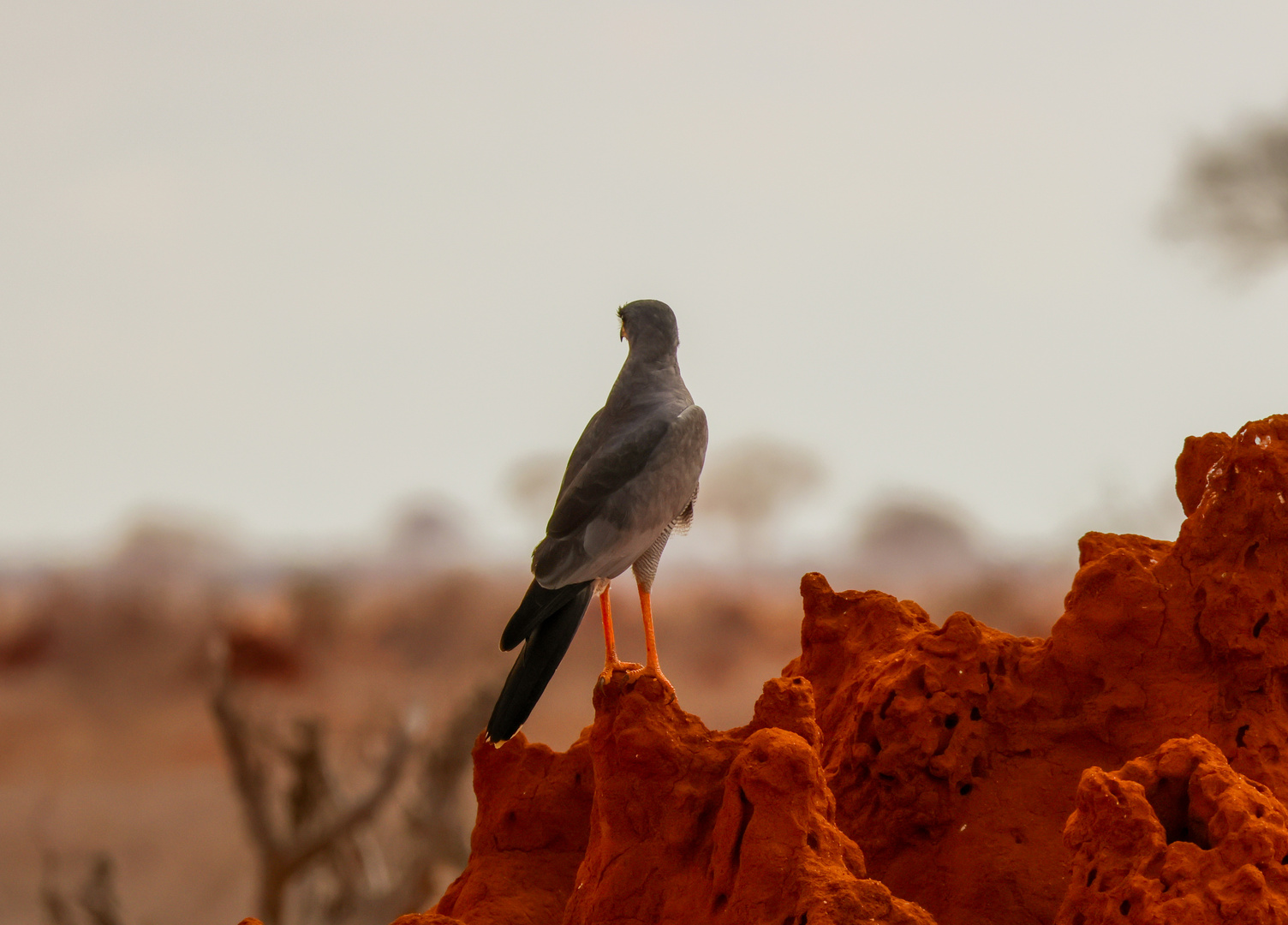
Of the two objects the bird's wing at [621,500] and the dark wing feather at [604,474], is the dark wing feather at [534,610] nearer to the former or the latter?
the bird's wing at [621,500]

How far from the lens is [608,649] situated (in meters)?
4.20

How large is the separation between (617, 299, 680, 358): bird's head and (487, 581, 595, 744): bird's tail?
0.99m

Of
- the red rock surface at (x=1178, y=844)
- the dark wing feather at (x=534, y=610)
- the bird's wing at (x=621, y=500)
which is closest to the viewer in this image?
the red rock surface at (x=1178, y=844)

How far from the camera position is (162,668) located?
1372cm

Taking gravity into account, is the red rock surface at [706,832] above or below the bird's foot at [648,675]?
below

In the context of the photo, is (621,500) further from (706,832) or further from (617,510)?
(706,832)

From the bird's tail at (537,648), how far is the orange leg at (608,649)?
14 centimetres

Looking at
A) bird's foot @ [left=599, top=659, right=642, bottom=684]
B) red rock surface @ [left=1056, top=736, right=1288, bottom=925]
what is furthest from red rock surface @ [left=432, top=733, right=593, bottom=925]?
red rock surface @ [left=1056, top=736, right=1288, bottom=925]

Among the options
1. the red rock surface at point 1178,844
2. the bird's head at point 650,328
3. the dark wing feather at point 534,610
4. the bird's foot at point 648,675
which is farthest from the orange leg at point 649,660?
the red rock surface at point 1178,844

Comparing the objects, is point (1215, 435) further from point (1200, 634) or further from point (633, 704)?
point (633, 704)

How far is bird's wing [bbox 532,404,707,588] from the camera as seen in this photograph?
420 centimetres

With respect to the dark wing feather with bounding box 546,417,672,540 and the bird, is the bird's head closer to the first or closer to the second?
the bird

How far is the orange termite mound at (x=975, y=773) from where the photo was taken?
3.33 metres

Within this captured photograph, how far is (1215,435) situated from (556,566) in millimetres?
2496
